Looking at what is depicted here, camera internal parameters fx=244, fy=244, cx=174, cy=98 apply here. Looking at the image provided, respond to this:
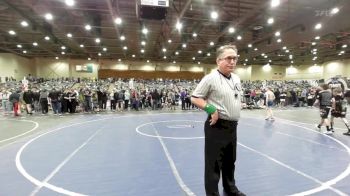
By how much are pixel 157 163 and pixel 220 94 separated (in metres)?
2.97

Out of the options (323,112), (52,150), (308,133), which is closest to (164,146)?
(52,150)

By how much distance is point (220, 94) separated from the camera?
3.04 m

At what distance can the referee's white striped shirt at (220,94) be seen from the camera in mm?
3041

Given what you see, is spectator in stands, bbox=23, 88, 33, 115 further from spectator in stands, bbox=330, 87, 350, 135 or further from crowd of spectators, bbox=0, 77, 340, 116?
spectator in stands, bbox=330, 87, 350, 135

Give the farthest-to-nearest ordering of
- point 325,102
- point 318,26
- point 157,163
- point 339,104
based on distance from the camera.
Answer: point 318,26 < point 325,102 < point 339,104 < point 157,163

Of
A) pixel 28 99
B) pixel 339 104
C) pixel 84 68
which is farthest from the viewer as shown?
pixel 84 68

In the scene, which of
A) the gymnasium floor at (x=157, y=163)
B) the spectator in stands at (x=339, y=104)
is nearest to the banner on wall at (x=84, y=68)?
the gymnasium floor at (x=157, y=163)

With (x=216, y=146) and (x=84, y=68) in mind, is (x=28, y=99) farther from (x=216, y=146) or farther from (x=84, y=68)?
(x=84, y=68)

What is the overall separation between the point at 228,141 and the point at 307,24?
17.3 metres

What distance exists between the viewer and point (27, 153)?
634 centimetres

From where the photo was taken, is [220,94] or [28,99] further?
[28,99]

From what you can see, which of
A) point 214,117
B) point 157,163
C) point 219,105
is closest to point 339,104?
point 157,163

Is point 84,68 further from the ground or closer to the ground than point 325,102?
further from the ground

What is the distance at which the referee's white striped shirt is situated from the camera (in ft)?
9.98
